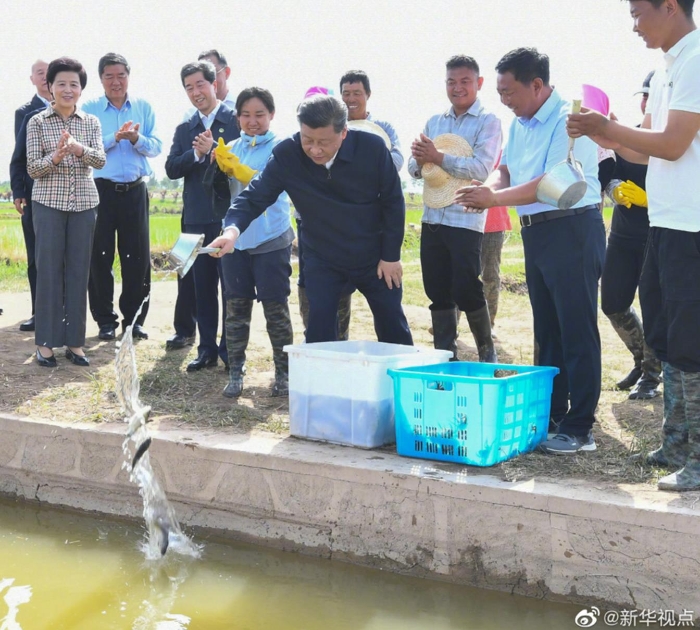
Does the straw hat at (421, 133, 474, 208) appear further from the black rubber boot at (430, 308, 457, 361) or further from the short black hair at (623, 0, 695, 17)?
the short black hair at (623, 0, 695, 17)

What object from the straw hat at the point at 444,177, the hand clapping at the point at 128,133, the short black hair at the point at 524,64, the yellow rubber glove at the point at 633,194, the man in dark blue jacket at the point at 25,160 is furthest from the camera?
the man in dark blue jacket at the point at 25,160

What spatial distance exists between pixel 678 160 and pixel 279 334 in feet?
8.45

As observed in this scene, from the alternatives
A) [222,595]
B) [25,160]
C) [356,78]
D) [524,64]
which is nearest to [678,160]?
[524,64]

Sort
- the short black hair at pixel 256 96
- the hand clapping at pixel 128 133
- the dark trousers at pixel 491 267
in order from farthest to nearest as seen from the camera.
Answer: the dark trousers at pixel 491 267 < the hand clapping at pixel 128 133 < the short black hair at pixel 256 96

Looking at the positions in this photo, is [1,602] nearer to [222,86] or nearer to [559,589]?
[559,589]

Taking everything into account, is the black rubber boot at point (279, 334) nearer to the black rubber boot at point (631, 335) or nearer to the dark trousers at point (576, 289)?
the dark trousers at point (576, 289)

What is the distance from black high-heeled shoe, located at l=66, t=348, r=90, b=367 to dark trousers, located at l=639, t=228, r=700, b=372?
3.66 m

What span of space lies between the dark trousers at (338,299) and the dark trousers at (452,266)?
643 millimetres

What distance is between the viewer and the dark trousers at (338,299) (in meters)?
4.45

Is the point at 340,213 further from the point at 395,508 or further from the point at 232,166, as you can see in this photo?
the point at 395,508

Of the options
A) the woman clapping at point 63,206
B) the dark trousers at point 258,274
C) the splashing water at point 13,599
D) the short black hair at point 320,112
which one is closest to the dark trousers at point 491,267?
the dark trousers at point 258,274

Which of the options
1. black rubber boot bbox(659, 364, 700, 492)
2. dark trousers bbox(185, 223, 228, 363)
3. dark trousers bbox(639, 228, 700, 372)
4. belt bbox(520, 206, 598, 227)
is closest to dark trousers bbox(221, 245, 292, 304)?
dark trousers bbox(185, 223, 228, 363)

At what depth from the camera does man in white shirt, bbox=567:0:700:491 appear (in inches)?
124

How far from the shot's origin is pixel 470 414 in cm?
365
